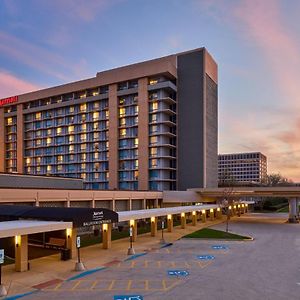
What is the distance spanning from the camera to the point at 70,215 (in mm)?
28047

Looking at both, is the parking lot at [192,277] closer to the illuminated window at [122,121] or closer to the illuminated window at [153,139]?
the illuminated window at [153,139]

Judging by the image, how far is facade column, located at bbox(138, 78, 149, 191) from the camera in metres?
85.1

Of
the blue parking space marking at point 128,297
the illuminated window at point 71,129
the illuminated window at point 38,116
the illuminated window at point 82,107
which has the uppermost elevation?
the illuminated window at point 82,107

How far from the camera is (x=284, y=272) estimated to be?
81.8ft

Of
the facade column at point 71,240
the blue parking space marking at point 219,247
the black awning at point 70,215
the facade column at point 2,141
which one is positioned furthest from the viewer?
the facade column at point 2,141

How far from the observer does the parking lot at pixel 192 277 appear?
1967 centimetres

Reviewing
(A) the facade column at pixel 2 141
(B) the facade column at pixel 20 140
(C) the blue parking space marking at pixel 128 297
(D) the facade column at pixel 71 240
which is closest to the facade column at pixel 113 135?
(B) the facade column at pixel 20 140

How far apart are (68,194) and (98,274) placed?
23.0 metres

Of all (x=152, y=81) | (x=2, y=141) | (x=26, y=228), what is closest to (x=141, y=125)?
(x=152, y=81)

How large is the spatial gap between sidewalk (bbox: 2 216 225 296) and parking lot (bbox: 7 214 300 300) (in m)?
0.96

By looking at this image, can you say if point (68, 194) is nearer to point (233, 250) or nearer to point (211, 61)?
point (233, 250)

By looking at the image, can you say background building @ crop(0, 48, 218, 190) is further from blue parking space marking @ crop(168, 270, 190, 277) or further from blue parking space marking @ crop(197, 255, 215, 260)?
blue parking space marking @ crop(168, 270, 190, 277)

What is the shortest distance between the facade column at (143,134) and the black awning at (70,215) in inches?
2090

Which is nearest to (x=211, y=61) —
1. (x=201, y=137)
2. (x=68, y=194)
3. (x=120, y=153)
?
(x=201, y=137)
